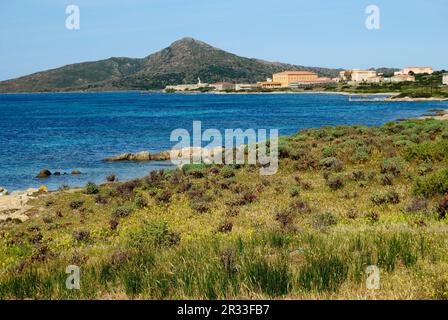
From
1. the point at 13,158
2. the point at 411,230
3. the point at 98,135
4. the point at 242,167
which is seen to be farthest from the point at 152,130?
the point at 411,230

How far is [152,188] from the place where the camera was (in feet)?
75.2

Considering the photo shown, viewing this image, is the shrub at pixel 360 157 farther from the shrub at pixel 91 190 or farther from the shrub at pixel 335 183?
the shrub at pixel 91 190

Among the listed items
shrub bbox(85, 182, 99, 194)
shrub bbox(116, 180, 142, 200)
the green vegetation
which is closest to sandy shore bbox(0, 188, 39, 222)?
the green vegetation

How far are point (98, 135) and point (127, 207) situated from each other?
5173cm

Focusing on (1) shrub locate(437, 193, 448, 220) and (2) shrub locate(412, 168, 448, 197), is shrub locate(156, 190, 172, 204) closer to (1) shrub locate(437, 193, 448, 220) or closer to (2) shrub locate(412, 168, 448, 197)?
(2) shrub locate(412, 168, 448, 197)

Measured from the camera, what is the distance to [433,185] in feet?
50.9

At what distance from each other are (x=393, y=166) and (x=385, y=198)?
5.47 meters

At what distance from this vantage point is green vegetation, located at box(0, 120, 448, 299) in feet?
22.6

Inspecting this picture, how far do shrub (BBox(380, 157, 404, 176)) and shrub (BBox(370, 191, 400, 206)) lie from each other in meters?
4.65

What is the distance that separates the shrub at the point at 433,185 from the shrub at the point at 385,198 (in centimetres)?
72
